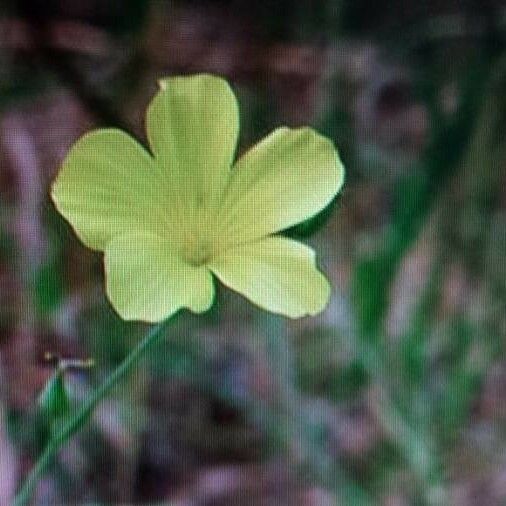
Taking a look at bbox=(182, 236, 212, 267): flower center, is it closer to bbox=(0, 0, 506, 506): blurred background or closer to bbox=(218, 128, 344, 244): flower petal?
bbox=(218, 128, 344, 244): flower petal

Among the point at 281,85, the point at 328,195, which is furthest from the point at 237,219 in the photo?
the point at 281,85

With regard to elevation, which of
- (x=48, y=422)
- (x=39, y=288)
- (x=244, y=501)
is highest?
(x=48, y=422)

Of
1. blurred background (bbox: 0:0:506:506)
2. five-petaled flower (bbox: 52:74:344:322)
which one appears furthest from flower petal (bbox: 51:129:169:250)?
blurred background (bbox: 0:0:506:506)

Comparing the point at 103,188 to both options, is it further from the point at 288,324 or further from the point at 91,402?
the point at 288,324

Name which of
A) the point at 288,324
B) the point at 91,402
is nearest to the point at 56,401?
the point at 91,402

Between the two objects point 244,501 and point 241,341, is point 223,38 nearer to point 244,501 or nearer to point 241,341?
point 241,341

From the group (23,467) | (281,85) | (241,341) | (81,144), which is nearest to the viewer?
(81,144)
